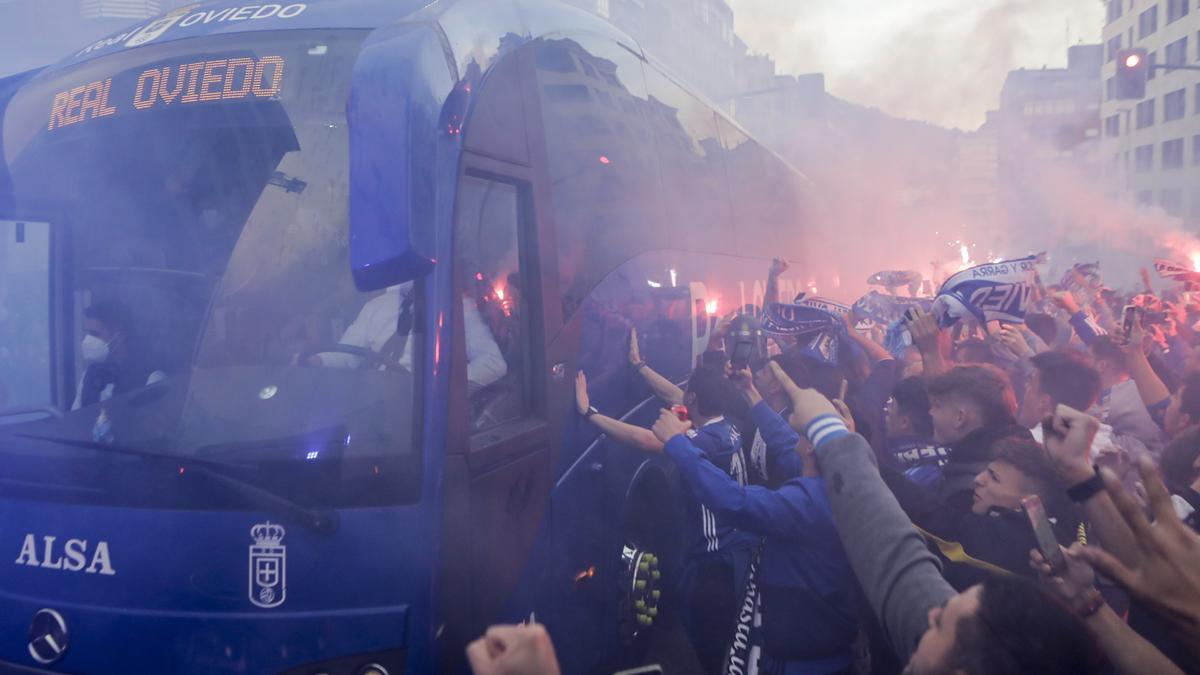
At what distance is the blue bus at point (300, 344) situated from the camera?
2.78m

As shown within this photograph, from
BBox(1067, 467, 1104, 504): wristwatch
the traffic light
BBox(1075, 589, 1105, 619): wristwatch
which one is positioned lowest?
BBox(1075, 589, 1105, 619): wristwatch

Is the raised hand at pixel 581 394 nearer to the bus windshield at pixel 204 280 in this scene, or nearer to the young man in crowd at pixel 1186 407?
the bus windshield at pixel 204 280

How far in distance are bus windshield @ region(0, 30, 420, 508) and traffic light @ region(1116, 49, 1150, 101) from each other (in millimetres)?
13490

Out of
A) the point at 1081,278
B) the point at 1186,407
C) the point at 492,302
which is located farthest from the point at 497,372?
the point at 1081,278

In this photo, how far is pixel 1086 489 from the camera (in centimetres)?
218

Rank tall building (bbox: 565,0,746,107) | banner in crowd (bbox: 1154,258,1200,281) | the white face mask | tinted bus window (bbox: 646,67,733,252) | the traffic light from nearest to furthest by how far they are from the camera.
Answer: the white face mask < tinted bus window (bbox: 646,67,733,252) < banner in crowd (bbox: 1154,258,1200,281) < the traffic light < tall building (bbox: 565,0,746,107)

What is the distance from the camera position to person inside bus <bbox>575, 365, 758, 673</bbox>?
4086 millimetres

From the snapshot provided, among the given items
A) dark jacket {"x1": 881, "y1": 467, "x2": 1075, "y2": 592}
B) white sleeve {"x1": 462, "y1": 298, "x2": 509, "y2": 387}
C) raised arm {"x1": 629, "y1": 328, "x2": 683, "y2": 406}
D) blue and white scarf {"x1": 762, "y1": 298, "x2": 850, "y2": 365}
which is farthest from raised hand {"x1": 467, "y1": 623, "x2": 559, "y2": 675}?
blue and white scarf {"x1": 762, "y1": 298, "x2": 850, "y2": 365}

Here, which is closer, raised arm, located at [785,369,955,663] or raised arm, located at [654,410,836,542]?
raised arm, located at [785,369,955,663]

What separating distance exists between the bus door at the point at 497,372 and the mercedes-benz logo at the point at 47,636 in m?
1.30

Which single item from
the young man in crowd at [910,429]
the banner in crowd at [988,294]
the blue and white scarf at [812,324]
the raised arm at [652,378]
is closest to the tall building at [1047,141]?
the blue and white scarf at [812,324]

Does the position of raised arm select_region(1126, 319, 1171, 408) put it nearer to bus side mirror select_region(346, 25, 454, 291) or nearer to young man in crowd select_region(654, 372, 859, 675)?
young man in crowd select_region(654, 372, 859, 675)

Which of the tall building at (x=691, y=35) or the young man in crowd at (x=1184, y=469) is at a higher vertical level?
the tall building at (x=691, y=35)

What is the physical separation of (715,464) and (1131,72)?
12.7 meters
